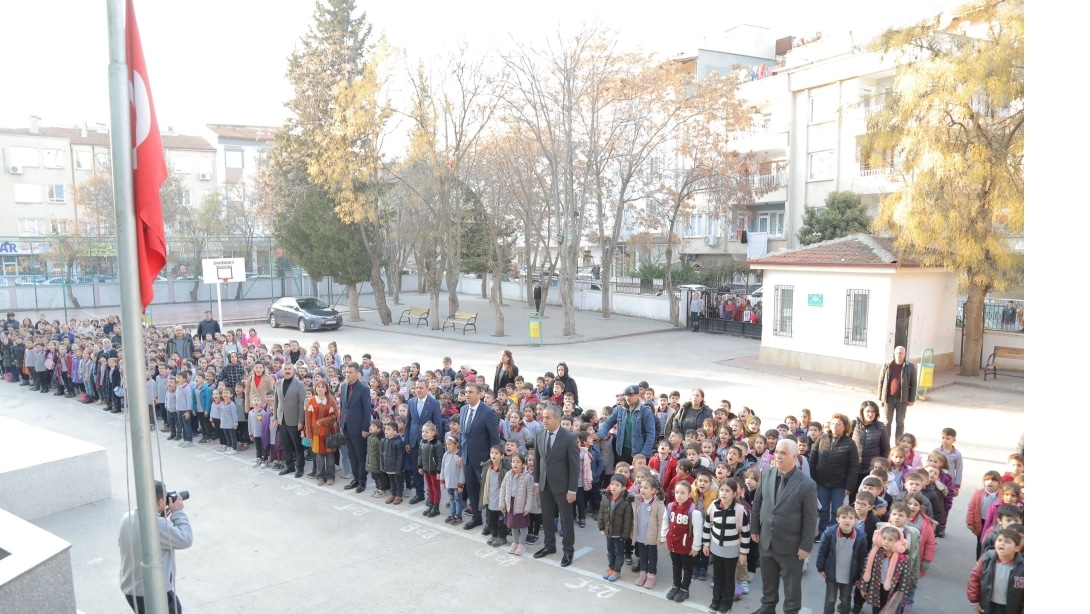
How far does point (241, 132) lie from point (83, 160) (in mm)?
12485

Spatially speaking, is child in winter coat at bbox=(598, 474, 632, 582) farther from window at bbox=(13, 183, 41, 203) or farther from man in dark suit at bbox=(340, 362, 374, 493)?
window at bbox=(13, 183, 41, 203)

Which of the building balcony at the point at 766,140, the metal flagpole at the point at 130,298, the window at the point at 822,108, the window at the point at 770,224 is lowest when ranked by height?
the metal flagpole at the point at 130,298

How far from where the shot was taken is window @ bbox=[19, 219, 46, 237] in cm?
5212

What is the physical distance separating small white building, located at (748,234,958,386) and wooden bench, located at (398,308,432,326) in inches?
593

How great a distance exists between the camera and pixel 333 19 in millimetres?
33875

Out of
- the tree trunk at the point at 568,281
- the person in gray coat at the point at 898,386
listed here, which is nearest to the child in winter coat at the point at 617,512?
the person in gray coat at the point at 898,386

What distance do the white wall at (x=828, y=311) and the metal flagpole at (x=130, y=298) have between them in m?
17.6

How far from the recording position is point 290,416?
1080 cm

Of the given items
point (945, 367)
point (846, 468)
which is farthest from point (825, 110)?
point (846, 468)

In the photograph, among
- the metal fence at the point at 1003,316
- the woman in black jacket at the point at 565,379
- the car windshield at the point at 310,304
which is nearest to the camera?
the woman in black jacket at the point at 565,379

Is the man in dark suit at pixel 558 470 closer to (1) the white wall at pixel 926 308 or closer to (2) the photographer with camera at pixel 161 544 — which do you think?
(2) the photographer with camera at pixel 161 544

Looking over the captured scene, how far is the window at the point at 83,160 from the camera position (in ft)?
178

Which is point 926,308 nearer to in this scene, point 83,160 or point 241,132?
point 83,160
